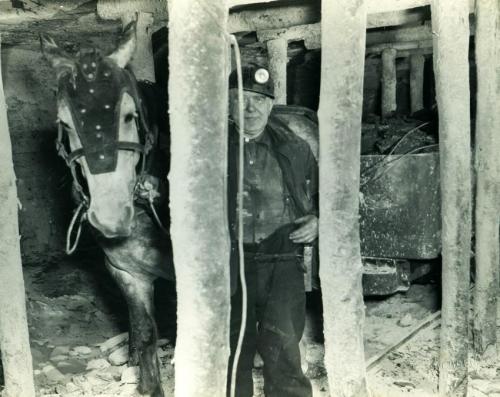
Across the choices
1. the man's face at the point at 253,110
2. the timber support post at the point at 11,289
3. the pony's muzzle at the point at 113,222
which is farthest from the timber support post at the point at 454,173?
the timber support post at the point at 11,289

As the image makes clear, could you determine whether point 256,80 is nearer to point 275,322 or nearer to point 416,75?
point 275,322

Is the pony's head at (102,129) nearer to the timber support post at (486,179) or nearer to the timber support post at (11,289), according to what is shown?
the timber support post at (11,289)

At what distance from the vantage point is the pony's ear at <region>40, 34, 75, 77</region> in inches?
122

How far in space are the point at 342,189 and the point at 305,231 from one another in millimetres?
735

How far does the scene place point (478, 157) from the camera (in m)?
4.05

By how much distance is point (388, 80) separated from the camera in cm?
718

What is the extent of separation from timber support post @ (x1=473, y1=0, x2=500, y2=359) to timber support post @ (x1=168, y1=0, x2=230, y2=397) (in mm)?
2602

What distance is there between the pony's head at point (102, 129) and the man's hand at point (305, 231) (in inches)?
41.8

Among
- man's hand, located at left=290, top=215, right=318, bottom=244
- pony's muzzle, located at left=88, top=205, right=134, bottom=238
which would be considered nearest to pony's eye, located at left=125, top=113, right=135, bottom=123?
pony's muzzle, located at left=88, top=205, right=134, bottom=238

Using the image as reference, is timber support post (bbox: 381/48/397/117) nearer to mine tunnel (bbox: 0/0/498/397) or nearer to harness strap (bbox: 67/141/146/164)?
mine tunnel (bbox: 0/0/498/397)

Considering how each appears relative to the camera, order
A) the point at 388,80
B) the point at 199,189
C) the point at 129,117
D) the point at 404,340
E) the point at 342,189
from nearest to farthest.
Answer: the point at 199,189 < the point at 342,189 < the point at 129,117 < the point at 404,340 < the point at 388,80

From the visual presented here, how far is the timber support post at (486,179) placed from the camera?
3951 millimetres

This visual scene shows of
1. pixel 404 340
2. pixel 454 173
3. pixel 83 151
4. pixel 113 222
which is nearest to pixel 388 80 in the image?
pixel 404 340

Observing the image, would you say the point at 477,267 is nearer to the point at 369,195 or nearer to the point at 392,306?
the point at 369,195
